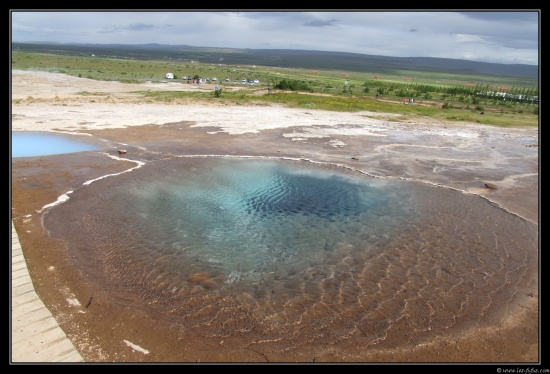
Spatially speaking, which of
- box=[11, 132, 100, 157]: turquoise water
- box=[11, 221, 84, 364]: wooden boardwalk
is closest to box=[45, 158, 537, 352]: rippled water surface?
box=[11, 221, 84, 364]: wooden boardwalk

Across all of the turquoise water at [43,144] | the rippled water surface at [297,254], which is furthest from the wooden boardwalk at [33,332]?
the turquoise water at [43,144]

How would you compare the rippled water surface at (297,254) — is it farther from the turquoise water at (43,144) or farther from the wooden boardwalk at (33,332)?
the turquoise water at (43,144)

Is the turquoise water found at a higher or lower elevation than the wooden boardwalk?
higher

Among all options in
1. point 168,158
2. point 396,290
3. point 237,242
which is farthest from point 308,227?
point 168,158

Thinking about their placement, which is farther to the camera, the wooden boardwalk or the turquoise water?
the turquoise water

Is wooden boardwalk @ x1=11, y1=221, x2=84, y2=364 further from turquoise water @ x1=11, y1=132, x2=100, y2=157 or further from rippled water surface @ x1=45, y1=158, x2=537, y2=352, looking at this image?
turquoise water @ x1=11, y1=132, x2=100, y2=157

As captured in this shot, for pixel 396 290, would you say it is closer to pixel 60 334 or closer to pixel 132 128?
pixel 60 334
